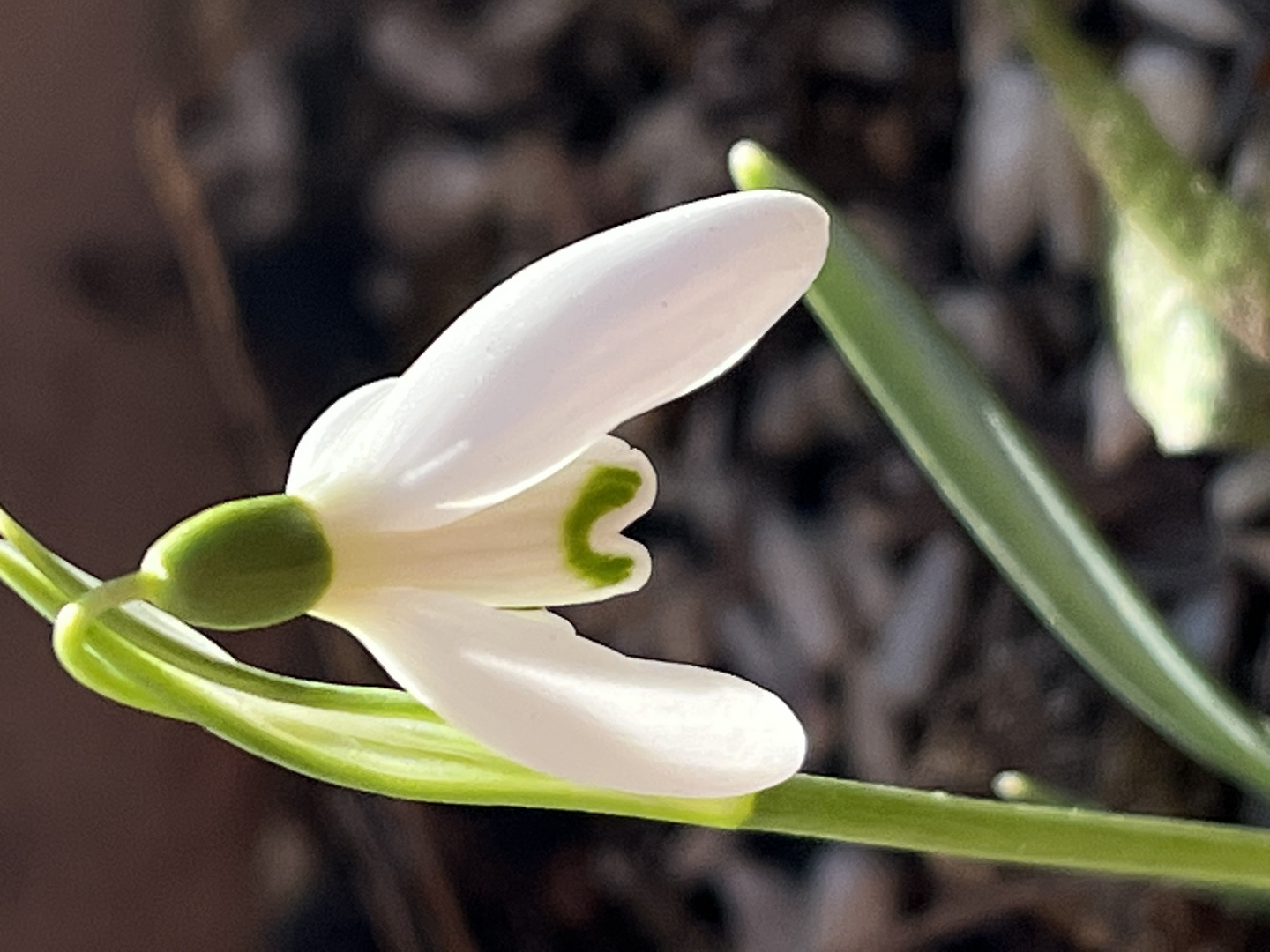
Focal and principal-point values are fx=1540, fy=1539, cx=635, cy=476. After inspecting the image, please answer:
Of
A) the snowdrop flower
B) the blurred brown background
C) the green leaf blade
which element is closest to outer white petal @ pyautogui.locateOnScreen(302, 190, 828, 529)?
the snowdrop flower

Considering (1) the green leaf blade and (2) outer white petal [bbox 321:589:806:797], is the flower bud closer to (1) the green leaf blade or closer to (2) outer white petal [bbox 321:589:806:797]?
(2) outer white petal [bbox 321:589:806:797]

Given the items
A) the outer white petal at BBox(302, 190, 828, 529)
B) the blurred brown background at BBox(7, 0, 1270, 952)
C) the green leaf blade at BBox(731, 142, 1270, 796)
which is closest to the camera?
the outer white petal at BBox(302, 190, 828, 529)

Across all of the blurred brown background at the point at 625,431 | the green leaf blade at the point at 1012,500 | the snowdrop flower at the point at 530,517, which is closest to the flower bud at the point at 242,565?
the snowdrop flower at the point at 530,517

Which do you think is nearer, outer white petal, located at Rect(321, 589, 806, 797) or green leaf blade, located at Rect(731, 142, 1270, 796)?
outer white petal, located at Rect(321, 589, 806, 797)

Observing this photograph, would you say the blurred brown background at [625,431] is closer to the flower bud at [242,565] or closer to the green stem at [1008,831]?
the green stem at [1008,831]

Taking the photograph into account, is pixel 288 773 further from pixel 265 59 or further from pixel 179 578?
pixel 179 578

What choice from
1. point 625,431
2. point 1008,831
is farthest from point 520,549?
point 625,431

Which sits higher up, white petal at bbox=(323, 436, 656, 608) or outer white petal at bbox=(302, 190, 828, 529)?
outer white petal at bbox=(302, 190, 828, 529)
